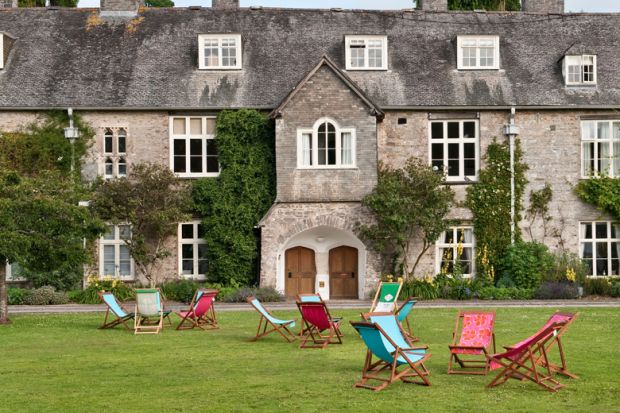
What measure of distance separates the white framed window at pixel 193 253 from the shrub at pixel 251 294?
2577 mm

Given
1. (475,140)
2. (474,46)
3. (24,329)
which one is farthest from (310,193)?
(24,329)

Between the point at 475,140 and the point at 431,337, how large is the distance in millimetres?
15124

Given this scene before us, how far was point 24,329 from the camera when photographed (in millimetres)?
20844

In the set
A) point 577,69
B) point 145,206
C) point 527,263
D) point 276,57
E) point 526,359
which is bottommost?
point 526,359

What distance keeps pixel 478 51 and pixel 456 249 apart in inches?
282

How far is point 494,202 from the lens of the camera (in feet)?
106

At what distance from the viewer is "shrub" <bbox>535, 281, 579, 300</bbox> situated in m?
30.1

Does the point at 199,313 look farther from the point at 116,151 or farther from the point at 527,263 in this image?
the point at 527,263

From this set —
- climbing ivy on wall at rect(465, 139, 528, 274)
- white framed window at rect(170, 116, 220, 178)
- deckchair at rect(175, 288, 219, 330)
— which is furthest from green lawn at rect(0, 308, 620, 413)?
white framed window at rect(170, 116, 220, 178)

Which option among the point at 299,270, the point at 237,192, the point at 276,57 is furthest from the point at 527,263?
the point at 276,57

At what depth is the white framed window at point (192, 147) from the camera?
3216 cm

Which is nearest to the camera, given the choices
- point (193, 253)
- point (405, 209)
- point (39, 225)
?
point (39, 225)

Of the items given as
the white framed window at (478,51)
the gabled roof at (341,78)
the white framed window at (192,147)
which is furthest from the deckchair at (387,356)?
the white framed window at (478,51)

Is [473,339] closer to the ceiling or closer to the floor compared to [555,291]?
closer to the ceiling
